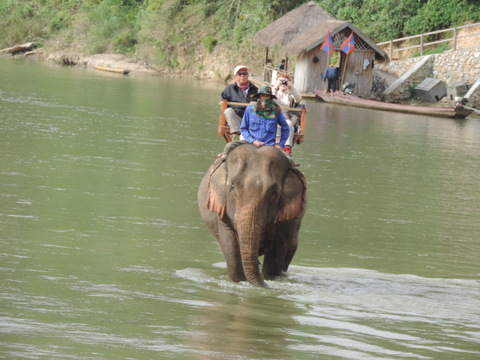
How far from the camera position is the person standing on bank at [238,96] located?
1195 cm

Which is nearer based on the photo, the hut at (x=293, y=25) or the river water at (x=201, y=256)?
the river water at (x=201, y=256)

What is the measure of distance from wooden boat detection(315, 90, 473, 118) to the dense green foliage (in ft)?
28.8

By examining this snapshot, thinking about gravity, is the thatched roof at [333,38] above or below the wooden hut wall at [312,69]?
above

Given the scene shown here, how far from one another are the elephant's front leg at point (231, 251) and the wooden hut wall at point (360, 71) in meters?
35.2

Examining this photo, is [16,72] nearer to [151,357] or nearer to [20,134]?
[20,134]

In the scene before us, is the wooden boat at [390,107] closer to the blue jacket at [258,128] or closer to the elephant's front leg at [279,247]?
the blue jacket at [258,128]

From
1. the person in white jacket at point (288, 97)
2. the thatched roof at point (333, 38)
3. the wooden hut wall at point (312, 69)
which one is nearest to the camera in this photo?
the person in white jacket at point (288, 97)

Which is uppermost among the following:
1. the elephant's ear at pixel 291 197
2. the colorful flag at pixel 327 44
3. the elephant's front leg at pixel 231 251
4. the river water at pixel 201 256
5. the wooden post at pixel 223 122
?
the colorful flag at pixel 327 44

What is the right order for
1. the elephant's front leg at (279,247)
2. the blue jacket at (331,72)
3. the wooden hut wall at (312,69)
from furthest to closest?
the wooden hut wall at (312,69) → the blue jacket at (331,72) → the elephant's front leg at (279,247)

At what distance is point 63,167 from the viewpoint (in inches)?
702

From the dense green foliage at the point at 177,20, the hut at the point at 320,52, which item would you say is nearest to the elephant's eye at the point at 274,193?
the hut at the point at 320,52

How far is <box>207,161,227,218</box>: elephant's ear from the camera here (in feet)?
31.6

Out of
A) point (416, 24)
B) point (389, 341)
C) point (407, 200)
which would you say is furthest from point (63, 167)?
point (416, 24)

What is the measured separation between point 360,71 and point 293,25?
4.08 meters
